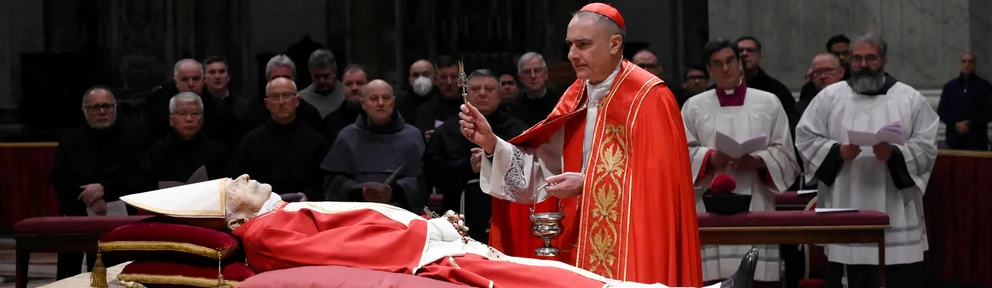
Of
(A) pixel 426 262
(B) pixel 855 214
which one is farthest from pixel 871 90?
(A) pixel 426 262

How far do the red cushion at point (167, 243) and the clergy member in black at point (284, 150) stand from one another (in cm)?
270

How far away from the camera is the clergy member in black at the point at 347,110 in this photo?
909 cm

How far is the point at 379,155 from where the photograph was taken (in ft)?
26.5

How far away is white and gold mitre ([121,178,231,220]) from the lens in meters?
5.28

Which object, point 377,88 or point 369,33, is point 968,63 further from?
point 369,33

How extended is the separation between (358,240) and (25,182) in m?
7.75

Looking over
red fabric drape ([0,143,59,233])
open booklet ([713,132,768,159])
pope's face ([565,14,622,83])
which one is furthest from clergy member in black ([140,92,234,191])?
red fabric drape ([0,143,59,233])

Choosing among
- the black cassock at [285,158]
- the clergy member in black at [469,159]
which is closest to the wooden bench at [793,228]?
the clergy member in black at [469,159]

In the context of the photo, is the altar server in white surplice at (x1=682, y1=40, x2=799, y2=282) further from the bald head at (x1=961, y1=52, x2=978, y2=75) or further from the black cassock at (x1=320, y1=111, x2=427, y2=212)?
the bald head at (x1=961, y1=52, x2=978, y2=75)

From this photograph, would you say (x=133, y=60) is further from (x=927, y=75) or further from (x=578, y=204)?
(x=578, y=204)

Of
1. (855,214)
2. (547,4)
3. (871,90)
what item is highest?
(547,4)

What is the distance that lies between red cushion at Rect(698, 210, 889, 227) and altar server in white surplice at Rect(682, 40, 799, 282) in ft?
1.80

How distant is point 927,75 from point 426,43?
4.93 meters

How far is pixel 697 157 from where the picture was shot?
25.2ft
